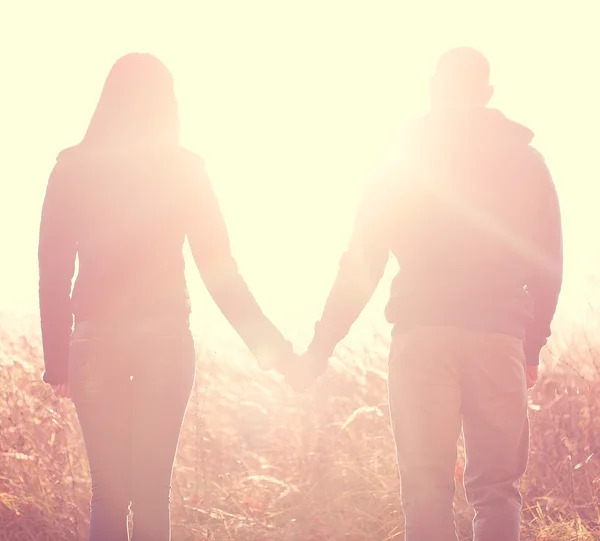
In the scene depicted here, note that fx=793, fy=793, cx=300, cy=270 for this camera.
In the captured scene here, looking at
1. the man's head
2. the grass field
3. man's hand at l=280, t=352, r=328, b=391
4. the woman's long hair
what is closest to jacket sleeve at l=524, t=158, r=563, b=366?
the man's head

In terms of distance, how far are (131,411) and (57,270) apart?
2.41 feet

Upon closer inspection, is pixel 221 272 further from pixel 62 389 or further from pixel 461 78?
pixel 461 78

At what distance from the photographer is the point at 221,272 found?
412 cm

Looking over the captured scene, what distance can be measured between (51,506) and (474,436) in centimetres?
298

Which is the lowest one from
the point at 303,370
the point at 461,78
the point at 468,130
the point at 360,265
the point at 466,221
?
the point at 303,370

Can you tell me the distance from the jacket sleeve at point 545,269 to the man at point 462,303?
0.06m

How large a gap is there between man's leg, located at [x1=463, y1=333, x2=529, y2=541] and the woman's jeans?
1280mm

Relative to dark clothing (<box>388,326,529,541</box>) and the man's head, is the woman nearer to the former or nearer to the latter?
dark clothing (<box>388,326,529,541</box>)

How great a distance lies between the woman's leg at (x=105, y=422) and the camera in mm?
3455

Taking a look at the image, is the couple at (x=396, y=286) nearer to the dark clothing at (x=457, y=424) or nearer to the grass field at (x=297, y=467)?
the dark clothing at (x=457, y=424)

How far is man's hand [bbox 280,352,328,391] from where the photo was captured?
4.45m

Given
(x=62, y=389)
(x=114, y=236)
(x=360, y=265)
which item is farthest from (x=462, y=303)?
(x=62, y=389)

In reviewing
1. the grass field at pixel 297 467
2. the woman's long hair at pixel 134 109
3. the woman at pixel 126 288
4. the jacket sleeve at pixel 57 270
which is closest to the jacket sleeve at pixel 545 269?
the grass field at pixel 297 467

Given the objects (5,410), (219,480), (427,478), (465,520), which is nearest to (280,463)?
(219,480)
